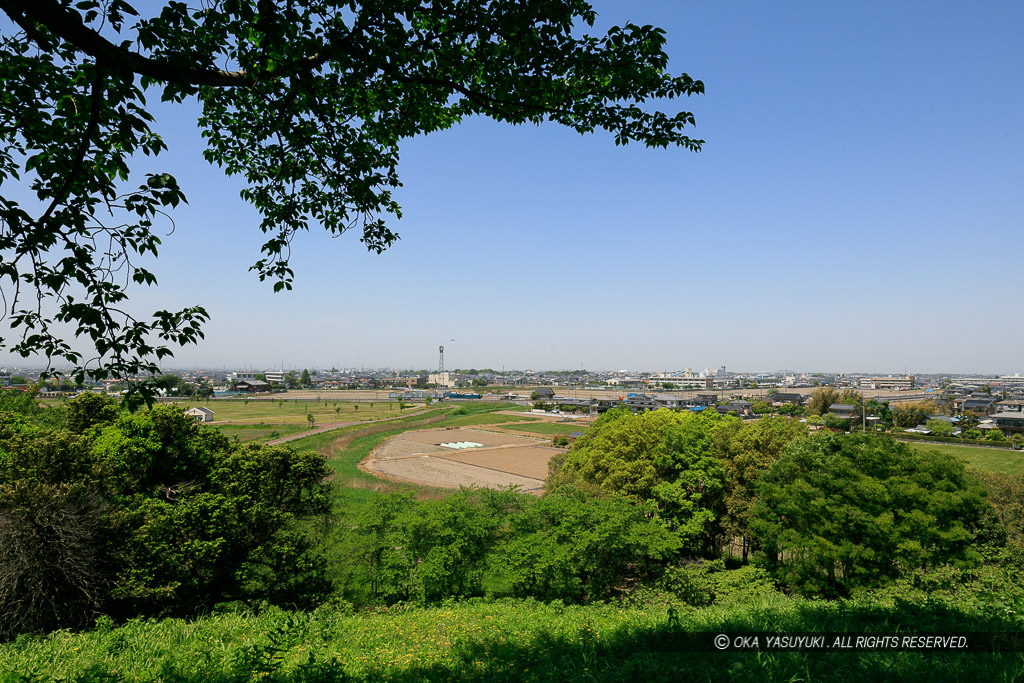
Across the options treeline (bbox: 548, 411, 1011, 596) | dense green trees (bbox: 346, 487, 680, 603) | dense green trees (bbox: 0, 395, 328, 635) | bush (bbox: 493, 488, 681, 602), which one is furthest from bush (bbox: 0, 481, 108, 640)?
treeline (bbox: 548, 411, 1011, 596)

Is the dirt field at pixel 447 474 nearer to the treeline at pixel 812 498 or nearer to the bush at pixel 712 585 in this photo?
the treeline at pixel 812 498

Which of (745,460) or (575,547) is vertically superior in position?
(745,460)

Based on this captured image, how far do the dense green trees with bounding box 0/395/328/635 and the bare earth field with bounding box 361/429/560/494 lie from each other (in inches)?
544

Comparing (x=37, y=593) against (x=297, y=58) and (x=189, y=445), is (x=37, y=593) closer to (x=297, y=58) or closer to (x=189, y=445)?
(x=189, y=445)

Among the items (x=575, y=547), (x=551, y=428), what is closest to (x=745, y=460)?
(x=575, y=547)

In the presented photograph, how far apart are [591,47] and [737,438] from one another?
18758mm

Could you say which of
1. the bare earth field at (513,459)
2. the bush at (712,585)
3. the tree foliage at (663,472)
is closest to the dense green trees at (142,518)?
the tree foliage at (663,472)

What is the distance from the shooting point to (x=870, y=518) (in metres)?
12.3

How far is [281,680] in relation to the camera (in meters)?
4.16

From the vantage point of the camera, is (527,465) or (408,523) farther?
(527,465)

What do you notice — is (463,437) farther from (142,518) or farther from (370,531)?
(142,518)

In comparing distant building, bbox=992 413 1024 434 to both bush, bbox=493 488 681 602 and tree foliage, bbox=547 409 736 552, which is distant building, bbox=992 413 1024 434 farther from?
bush, bbox=493 488 681 602

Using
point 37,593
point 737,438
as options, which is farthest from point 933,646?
point 737,438

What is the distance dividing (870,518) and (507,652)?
12282 mm
